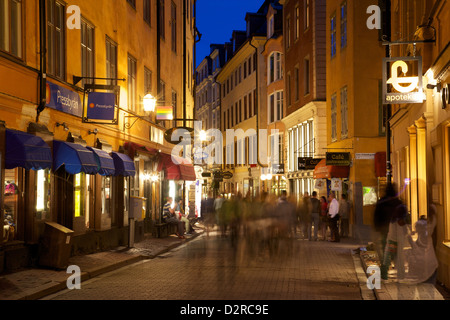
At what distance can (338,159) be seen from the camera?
2805 centimetres

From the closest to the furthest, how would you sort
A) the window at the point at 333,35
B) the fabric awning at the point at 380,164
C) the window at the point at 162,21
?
the fabric awning at the point at 380,164, the window at the point at 162,21, the window at the point at 333,35

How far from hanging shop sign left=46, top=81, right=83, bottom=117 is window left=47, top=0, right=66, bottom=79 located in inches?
18.5

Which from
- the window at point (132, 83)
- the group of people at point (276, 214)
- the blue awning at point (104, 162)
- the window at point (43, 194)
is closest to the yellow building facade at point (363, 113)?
the group of people at point (276, 214)

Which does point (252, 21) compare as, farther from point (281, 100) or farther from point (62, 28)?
point (62, 28)

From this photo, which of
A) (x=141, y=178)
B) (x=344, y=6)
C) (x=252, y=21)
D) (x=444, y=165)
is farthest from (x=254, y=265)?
(x=252, y=21)

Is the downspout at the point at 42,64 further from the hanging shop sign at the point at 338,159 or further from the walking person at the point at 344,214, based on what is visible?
the hanging shop sign at the point at 338,159

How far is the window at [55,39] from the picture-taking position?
1577cm

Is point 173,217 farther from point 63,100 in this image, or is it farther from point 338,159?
point 63,100

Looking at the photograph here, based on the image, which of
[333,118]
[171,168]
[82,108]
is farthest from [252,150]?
[82,108]

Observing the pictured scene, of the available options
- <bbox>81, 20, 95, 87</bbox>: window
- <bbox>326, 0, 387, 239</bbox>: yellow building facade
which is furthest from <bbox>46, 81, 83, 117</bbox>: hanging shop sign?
<bbox>326, 0, 387, 239</bbox>: yellow building facade

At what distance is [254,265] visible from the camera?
15.6m

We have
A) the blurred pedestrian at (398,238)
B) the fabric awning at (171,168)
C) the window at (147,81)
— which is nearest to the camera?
the blurred pedestrian at (398,238)

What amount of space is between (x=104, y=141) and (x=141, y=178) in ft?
16.2

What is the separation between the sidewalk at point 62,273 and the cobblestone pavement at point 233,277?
10.1 inches
